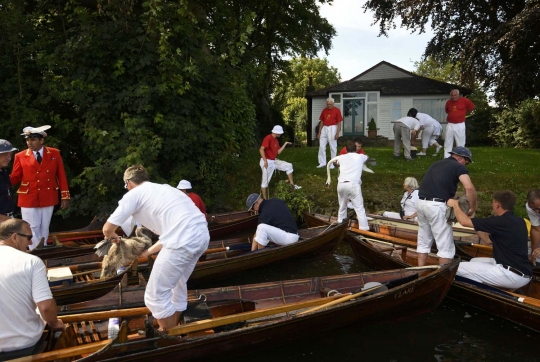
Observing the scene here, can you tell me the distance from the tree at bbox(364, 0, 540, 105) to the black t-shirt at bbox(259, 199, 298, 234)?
468 inches

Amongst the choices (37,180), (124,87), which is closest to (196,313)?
(37,180)

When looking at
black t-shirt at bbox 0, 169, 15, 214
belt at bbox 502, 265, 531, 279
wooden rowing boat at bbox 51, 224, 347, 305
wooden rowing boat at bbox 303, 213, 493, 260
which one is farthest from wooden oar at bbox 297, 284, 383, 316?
black t-shirt at bbox 0, 169, 15, 214

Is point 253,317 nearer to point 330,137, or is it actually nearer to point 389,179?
point 389,179

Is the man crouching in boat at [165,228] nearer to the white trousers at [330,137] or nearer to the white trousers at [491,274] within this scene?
the white trousers at [491,274]

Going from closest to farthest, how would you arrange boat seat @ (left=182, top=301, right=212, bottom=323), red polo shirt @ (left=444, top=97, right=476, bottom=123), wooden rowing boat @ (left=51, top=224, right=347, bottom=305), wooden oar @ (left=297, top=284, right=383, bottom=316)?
boat seat @ (left=182, top=301, right=212, bottom=323)
wooden oar @ (left=297, top=284, right=383, bottom=316)
wooden rowing boat @ (left=51, top=224, right=347, bottom=305)
red polo shirt @ (left=444, top=97, right=476, bottom=123)

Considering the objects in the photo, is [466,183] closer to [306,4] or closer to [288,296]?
[288,296]

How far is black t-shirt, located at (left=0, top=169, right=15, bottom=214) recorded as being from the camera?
24.0 feet

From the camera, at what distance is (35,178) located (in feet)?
26.1

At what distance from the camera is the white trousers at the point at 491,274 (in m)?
6.23

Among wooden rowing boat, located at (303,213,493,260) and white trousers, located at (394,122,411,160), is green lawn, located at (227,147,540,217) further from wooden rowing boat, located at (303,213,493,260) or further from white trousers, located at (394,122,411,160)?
wooden rowing boat, located at (303,213,493,260)

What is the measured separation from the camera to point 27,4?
13289mm

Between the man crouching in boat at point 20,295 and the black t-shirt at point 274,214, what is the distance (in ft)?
14.7

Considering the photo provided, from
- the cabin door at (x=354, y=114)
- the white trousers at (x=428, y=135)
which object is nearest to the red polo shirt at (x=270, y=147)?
the white trousers at (x=428, y=135)

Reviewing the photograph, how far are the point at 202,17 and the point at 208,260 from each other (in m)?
7.82
